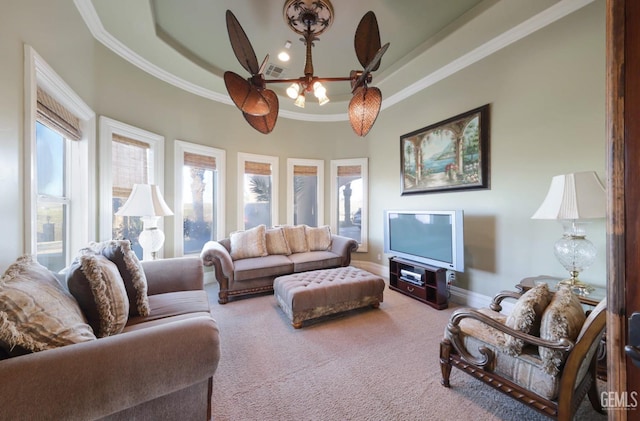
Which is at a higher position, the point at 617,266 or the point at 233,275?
the point at 617,266

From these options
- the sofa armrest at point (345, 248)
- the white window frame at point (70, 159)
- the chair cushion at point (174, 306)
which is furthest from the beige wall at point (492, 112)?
the sofa armrest at point (345, 248)

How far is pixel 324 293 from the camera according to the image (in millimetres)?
2488

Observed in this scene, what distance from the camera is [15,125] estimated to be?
54.2 inches

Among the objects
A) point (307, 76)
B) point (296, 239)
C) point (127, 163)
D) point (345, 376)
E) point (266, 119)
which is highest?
point (307, 76)

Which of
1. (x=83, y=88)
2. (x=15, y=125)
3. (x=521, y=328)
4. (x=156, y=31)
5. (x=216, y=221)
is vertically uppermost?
(x=156, y=31)

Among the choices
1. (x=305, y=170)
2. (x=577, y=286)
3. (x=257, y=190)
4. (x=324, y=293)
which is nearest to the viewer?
(x=577, y=286)

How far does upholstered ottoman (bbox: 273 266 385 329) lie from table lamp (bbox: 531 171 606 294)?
65.9 inches

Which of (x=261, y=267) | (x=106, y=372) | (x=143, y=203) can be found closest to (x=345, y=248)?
(x=261, y=267)

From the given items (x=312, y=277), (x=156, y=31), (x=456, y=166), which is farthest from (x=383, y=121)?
(x=156, y=31)

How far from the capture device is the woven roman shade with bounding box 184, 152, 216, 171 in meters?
3.62

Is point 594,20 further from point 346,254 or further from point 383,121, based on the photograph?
point 346,254

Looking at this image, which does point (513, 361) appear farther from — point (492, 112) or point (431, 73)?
point (431, 73)

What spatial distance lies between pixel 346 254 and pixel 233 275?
1.83 meters

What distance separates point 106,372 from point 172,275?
1498mm
